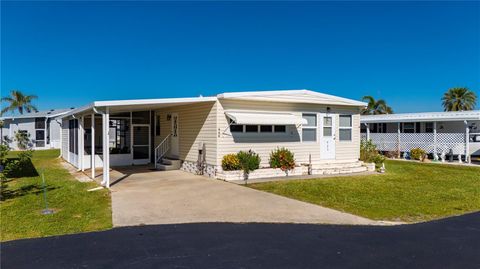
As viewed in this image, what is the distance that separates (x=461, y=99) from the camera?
37.9m

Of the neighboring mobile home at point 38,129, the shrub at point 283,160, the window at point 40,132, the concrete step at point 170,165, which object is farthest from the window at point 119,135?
the window at point 40,132

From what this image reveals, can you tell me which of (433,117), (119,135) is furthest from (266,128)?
(433,117)

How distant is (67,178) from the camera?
491 inches

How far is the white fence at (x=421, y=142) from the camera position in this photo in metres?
19.7

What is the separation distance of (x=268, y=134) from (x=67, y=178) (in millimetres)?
7245

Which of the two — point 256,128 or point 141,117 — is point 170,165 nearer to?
point 141,117

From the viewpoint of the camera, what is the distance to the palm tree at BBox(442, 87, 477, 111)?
37.5m

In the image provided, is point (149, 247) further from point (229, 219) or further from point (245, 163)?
point (245, 163)

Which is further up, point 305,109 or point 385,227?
point 305,109

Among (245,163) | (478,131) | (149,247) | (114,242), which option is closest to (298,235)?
(149,247)

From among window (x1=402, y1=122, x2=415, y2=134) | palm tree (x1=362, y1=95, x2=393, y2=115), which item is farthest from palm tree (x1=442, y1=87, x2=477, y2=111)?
window (x1=402, y1=122, x2=415, y2=134)

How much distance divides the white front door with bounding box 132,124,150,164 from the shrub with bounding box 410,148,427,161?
1481 cm

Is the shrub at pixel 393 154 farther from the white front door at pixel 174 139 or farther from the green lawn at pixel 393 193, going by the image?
the white front door at pixel 174 139

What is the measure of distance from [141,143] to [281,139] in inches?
267
